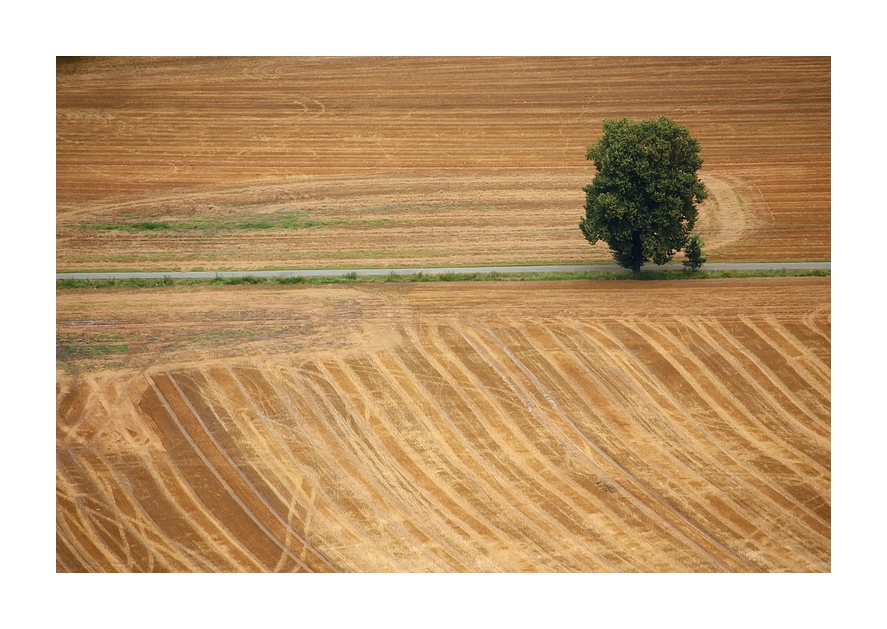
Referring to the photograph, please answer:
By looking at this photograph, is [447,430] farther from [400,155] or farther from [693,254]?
[400,155]

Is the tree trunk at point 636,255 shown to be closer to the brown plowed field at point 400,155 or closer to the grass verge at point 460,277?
the grass verge at point 460,277

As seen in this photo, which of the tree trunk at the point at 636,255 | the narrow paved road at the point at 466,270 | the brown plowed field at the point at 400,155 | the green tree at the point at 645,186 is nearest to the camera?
the green tree at the point at 645,186

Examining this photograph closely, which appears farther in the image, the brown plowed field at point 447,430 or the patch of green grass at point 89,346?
the patch of green grass at point 89,346

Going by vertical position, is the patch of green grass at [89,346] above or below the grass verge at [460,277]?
below

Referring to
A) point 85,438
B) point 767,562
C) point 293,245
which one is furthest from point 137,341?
point 767,562

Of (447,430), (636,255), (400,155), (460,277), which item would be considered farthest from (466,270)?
(447,430)

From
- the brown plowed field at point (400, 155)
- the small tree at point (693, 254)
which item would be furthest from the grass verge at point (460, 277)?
the brown plowed field at point (400, 155)

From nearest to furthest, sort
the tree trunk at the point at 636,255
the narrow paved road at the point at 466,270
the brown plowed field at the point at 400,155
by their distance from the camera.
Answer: the tree trunk at the point at 636,255 < the narrow paved road at the point at 466,270 < the brown plowed field at the point at 400,155
